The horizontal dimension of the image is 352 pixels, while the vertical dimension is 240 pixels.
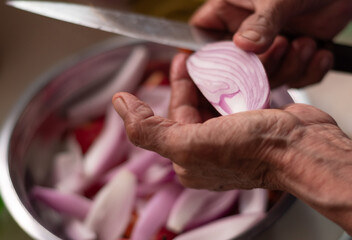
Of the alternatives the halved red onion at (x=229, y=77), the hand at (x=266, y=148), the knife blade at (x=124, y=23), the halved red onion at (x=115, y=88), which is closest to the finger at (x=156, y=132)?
the hand at (x=266, y=148)

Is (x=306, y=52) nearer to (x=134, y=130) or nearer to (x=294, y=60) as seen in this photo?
(x=294, y=60)

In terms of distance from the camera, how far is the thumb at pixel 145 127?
18.5 inches

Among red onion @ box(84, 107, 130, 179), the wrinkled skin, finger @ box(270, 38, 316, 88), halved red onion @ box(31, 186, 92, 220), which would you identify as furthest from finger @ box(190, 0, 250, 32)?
halved red onion @ box(31, 186, 92, 220)

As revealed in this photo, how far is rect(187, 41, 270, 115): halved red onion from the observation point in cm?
54

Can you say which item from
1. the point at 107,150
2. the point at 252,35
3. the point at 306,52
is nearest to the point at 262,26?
the point at 252,35

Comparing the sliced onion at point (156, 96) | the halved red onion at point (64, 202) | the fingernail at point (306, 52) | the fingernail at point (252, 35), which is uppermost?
the fingernail at point (252, 35)

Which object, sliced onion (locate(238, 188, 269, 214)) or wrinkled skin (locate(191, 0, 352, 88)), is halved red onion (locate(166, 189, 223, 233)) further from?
wrinkled skin (locate(191, 0, 352, 88))

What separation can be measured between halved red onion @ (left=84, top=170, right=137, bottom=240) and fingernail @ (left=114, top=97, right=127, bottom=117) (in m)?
0.28

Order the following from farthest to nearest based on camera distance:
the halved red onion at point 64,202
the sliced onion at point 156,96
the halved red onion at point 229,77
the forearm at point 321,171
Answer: the sliced onion at point 156,96 < the halved red onion at point 64,202 < the halved red onion at point 229,77 < the forearm at point 321,171

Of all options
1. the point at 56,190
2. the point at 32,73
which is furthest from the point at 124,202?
the point at 32,73

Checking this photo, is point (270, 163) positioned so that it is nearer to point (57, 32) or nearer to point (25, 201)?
point (25, 201)

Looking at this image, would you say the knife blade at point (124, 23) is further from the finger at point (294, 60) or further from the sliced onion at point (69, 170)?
the sliced onion at point (69, 170)

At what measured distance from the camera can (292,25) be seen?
0.79 metres

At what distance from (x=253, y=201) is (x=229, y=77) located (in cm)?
24
